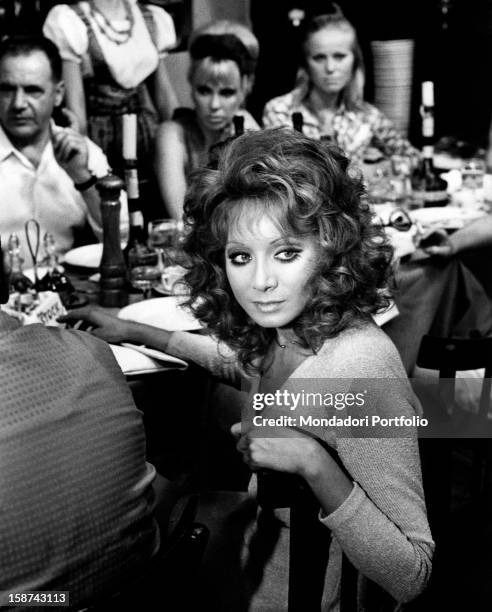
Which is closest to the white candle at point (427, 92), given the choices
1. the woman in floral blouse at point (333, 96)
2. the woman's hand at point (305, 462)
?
the woman in floral blouse at point (333, 96)

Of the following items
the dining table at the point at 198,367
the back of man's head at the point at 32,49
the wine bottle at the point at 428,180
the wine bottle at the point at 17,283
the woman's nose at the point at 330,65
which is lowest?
the dining table at the point at 198,367

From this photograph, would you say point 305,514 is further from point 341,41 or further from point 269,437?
point 341,41

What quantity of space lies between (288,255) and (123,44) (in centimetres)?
257

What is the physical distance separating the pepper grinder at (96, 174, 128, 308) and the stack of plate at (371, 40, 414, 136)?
2678 mm

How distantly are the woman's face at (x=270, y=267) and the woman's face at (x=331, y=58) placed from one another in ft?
8.34

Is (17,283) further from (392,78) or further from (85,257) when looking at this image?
(392,78)

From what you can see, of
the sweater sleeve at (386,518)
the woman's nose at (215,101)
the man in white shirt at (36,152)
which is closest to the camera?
the sweater sleeve at (386,518)

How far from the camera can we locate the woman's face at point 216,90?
332cm

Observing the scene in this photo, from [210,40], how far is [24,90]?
0.82 m

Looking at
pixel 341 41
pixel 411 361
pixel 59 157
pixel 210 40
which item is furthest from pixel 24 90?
pixel 411 361

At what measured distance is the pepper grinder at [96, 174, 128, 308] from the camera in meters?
2.12

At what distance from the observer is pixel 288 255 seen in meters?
1.29

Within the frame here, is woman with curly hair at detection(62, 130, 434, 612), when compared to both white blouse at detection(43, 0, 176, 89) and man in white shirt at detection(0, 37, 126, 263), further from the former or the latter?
white blouse at detection(43, 0, 176, 89)

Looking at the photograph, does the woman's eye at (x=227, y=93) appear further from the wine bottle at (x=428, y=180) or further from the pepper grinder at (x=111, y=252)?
the pepper grinder at (x=111, y=252)
